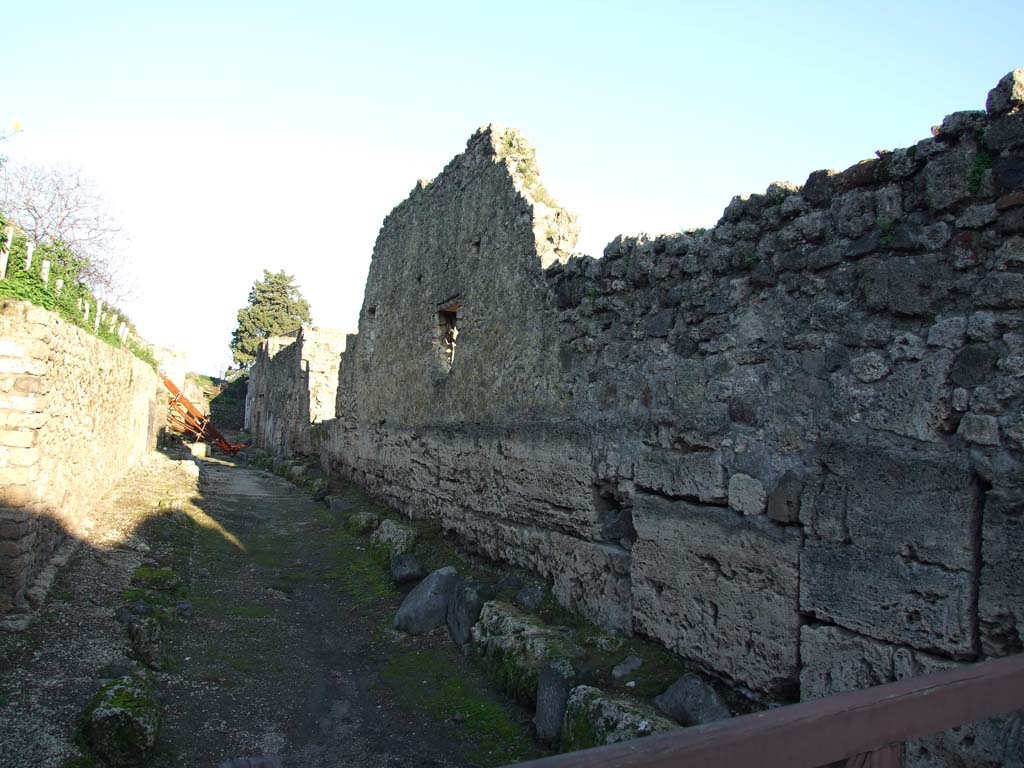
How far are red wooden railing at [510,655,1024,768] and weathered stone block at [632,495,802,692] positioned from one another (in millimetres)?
2139

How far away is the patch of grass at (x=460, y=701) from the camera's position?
416 centimetres

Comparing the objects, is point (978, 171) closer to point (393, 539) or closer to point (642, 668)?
point (642, 668)

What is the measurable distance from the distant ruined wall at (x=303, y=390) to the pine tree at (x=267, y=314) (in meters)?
22.8

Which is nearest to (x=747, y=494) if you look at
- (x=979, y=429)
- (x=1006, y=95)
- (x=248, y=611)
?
(x=979, y=429)

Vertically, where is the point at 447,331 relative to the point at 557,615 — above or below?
above

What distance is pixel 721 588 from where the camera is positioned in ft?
13.1

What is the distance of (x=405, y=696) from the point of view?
16.3 feet

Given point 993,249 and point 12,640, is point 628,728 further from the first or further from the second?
point 12,640

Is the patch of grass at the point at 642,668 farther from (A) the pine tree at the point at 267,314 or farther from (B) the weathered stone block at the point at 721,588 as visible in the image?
(A) the pine tree at the point at 267,314

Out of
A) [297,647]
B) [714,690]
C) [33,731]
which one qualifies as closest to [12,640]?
[33,731]

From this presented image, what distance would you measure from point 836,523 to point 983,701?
2.00 meters

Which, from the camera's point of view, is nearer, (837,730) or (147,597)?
(837,730)

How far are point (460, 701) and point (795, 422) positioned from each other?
9.22ft

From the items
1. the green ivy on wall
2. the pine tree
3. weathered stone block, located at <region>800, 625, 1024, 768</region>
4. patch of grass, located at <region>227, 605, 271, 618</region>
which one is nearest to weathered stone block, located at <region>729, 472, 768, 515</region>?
weathered stone block, located at <region>800, 625, 1024, 768</region>
